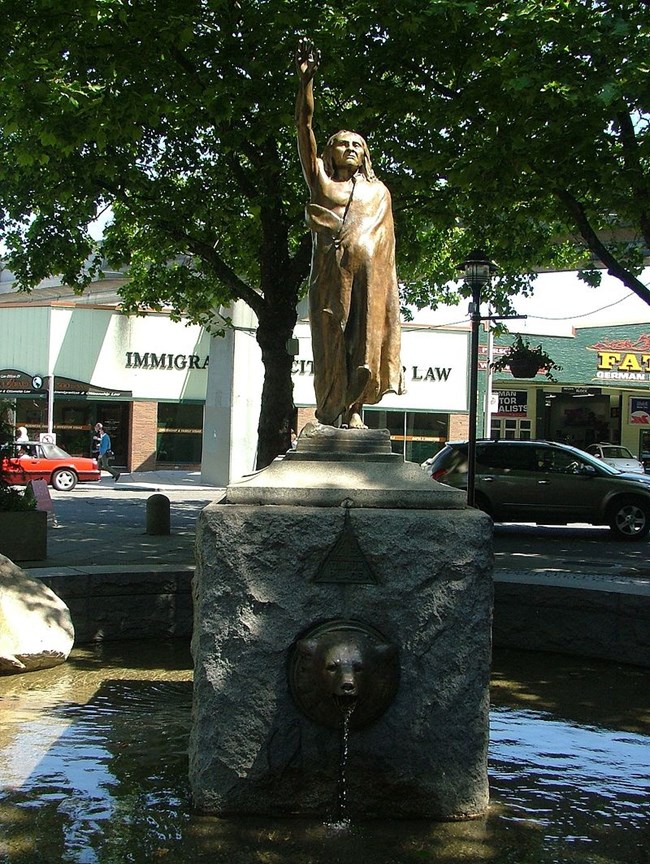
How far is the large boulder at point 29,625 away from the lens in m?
6.77

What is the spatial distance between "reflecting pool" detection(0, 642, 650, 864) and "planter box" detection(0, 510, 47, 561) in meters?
4.51

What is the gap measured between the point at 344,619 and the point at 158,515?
10.9 meters

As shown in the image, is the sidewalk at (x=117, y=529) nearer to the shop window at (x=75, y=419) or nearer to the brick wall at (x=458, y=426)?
the shop window at (x=75, y=419)

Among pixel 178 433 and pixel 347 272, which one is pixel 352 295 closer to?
pixel 347 272

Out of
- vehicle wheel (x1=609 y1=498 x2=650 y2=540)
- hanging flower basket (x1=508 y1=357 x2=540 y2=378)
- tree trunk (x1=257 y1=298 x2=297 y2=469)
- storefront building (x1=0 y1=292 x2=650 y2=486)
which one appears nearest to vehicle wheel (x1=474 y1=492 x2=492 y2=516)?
vehicle wheel (x1=609 y1=498 x2=650 y2=540)

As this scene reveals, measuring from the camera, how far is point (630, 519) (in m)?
17.9

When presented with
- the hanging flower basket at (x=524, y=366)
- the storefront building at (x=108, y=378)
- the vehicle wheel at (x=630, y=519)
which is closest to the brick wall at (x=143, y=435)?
the storefront building at (x=108, y=378)

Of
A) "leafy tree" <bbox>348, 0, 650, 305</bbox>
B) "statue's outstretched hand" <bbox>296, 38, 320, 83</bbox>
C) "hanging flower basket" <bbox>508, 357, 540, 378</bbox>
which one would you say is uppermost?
"leafy tree" <bbox>348, 0, 650, 305</bbox>

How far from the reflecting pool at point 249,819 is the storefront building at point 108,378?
2696cm

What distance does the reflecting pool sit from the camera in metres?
4.08

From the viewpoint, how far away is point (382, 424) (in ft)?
121

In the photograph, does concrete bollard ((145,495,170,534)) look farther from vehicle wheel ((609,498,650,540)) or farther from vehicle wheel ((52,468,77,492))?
vehicle wheel ((52,468,77,492))

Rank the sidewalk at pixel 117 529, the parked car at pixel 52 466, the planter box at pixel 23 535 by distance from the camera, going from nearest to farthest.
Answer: the sidewalk at pixel 117 529 < the planter box at pixel 23 535 < the parked car at pixel 52 466

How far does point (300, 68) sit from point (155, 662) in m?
4.17
